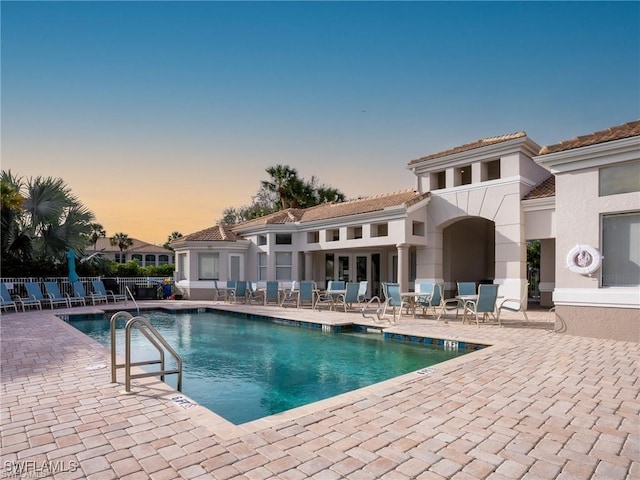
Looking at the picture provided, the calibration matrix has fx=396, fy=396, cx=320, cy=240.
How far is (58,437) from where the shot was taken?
373 centimetres

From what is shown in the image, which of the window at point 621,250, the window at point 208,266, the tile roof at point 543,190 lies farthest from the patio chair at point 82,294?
the window at point 621,250

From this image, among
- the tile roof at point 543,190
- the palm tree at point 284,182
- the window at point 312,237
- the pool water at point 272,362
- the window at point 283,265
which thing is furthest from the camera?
the palm tree at point 284,182

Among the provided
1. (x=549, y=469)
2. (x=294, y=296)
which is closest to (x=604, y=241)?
(x=549, y=469)

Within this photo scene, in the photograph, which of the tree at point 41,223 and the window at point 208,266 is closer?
the tree at point 41,223

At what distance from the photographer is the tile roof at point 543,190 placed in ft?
46.8

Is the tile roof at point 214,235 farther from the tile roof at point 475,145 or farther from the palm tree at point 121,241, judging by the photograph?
the palm tree at point 121,241

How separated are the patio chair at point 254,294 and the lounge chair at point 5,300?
943 cm

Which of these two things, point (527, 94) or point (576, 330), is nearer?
point (576, 330)

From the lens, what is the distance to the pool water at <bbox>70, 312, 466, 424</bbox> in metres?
6.38

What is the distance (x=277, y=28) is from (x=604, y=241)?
1078 centimetres

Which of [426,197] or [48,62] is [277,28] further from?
[426,197]

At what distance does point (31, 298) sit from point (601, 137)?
800 inches

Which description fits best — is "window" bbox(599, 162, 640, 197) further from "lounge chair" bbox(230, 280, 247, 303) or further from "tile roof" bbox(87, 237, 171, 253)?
"tile roof" bbox(87, 237, 171, 253)

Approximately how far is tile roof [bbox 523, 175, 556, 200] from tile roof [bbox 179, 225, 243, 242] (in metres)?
15.1
